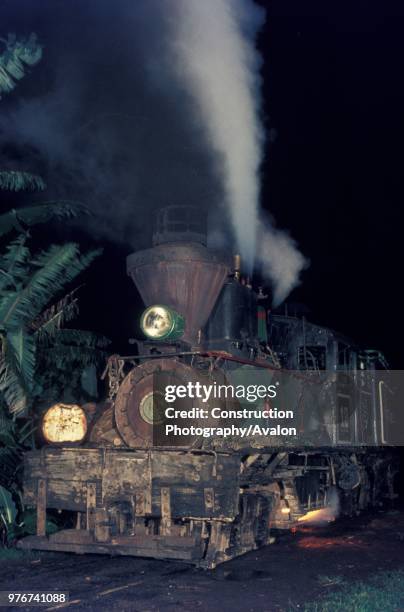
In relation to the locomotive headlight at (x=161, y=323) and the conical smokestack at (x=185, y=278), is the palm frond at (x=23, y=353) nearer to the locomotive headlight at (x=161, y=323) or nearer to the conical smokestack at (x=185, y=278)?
the locomotive headlight at (x=161, y=323)

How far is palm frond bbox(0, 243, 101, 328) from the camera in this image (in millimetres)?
8570

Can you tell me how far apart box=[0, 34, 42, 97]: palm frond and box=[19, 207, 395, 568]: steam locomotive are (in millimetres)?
2833

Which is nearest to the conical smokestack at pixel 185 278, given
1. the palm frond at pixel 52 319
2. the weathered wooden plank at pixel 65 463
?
the palm frond at pixel 52 319

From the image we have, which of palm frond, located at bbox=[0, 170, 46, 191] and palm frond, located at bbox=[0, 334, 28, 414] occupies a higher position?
palm frond, located at bbox=[0, 170, 46, 191]

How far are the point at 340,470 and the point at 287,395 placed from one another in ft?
9.13

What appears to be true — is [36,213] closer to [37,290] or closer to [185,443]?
[37,290]

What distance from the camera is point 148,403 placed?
804cm

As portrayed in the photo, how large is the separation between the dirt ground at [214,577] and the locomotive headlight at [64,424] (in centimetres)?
151

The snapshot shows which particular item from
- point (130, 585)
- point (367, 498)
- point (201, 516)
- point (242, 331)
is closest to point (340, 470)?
point (367, 498)

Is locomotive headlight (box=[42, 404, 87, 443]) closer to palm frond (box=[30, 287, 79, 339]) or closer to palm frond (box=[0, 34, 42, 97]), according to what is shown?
palm frond (box=[30, 287, 79, 339])

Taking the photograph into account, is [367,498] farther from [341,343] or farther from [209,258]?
[209,258]

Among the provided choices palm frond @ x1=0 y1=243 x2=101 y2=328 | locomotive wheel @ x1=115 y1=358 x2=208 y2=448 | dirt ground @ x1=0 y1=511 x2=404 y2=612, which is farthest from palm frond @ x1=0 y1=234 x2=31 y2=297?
dirt ground @ x1=0 y1=511 x2=404 y2=612

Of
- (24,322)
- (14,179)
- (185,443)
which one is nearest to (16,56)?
(14,179)

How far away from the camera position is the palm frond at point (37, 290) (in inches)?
337
